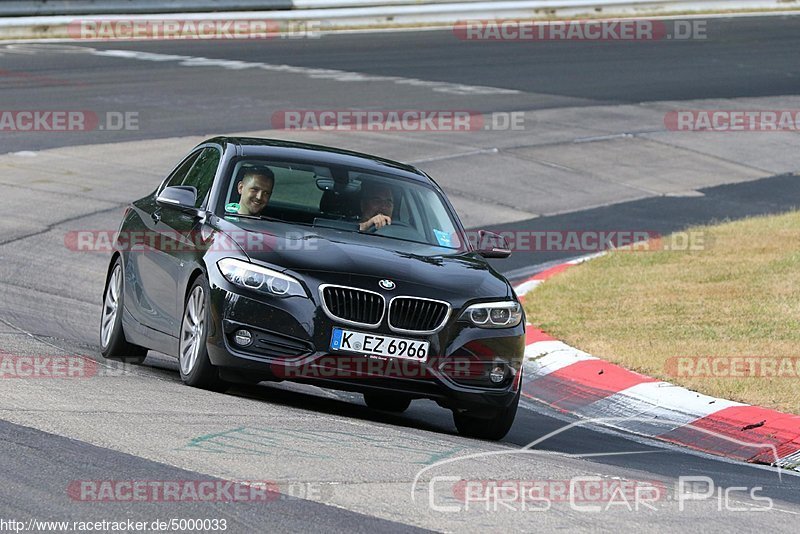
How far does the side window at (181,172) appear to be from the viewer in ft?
34.6

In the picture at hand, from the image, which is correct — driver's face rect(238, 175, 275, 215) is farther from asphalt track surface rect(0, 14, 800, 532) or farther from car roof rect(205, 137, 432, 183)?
asphalt track surface rect(0, 14, 800, 532)

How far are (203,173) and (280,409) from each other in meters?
2.20

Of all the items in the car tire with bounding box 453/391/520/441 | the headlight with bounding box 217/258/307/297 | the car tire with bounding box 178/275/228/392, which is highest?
the headlight with bounding box 217/258/307/297

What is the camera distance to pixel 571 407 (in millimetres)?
10539

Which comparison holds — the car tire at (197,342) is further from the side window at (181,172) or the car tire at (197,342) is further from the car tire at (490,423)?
the side window at (181,172)

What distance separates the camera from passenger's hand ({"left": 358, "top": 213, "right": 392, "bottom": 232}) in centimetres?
941

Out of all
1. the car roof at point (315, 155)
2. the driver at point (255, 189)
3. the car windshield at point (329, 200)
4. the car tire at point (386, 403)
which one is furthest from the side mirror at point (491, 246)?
the driver at point (255, 189)

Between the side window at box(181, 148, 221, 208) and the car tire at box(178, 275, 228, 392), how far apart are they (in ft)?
2.94

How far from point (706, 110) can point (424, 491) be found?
20803mm

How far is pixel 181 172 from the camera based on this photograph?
1064 centimetres

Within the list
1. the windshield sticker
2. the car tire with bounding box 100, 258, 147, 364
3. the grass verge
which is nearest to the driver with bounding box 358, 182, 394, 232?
the windshield sticker

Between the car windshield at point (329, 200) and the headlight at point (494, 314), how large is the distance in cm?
86

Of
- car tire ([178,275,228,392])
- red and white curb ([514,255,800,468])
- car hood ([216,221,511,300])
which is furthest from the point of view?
red and white curb ([514,255,800,468])

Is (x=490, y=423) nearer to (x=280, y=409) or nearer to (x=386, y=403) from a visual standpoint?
(x=386, y=403)
